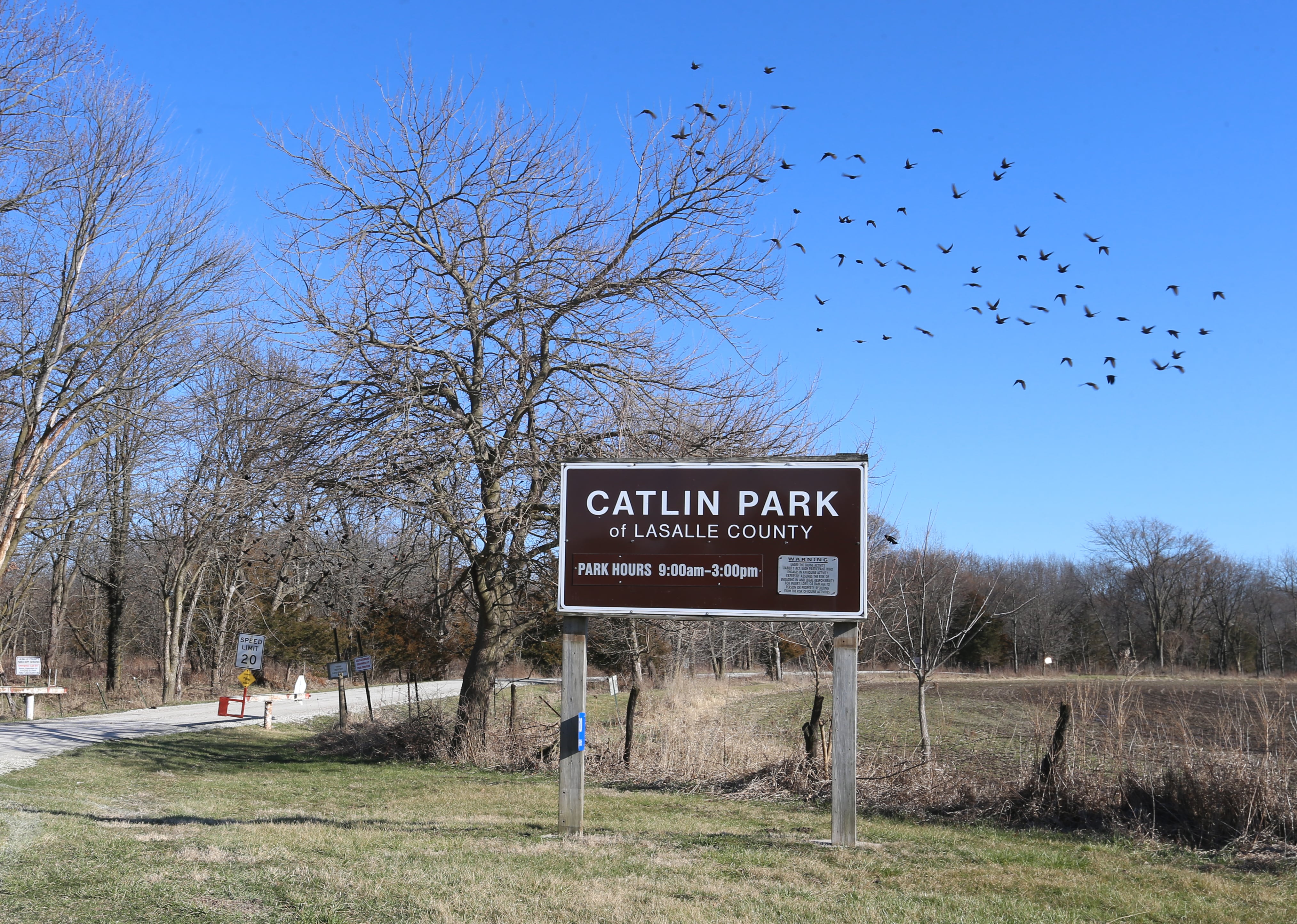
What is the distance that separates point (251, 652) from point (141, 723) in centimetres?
296

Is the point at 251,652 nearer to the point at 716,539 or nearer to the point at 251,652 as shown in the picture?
the point at 251,652

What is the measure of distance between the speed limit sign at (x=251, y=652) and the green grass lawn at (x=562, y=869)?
13.9m

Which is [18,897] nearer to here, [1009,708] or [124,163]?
[124,163]

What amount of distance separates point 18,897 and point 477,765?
10.4 m

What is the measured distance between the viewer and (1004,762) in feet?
41.2

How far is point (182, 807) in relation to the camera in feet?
37.3

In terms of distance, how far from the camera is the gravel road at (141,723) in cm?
1834

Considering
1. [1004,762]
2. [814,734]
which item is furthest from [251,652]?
[1004,762]

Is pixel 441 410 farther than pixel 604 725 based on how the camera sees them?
No

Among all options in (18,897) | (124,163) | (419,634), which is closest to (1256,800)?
(18,897)

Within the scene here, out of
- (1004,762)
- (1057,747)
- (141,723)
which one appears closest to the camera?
(1057,747)

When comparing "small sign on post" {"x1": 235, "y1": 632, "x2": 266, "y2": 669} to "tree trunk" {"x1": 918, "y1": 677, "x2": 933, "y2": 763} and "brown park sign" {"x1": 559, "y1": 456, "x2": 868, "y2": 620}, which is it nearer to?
"tree trunk" {"x1": 918, "y1": 677, "x2": 933, "y2": 763}

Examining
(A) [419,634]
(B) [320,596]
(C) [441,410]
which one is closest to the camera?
(C) [441,410]

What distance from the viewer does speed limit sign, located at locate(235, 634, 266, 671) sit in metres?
25.7
